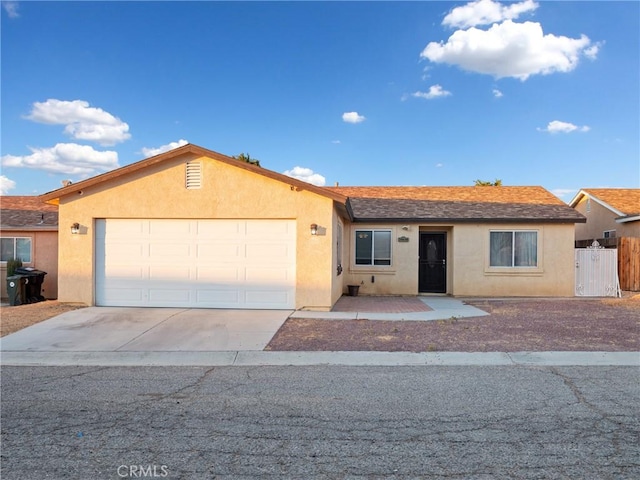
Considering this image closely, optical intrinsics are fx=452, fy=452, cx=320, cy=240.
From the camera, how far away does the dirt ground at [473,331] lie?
804cm

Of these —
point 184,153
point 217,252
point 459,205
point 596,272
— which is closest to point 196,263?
point 217,252

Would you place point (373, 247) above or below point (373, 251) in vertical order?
above

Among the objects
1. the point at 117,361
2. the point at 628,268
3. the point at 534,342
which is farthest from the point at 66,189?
the point at 628,268

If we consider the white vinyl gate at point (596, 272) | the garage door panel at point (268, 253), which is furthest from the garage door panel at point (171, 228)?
the white vinyl gate at point (596, 272)

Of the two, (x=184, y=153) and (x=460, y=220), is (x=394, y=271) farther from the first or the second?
(x=184, y=153)

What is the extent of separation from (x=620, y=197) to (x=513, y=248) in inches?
424

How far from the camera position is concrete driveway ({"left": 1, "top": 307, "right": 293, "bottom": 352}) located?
816 centimetres

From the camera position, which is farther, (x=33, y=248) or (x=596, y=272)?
(x=596, y=272)

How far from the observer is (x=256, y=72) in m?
18.3

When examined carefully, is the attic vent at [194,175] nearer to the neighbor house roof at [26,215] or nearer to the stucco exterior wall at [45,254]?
the neighbor house roof at [26,215]

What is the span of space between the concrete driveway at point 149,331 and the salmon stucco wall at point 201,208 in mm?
1064

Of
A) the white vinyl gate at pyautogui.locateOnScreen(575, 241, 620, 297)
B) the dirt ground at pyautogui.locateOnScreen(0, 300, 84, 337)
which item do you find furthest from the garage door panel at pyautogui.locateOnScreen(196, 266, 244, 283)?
the white vinyl gate at pyautogui.locateOnScreen(575, 241, 620, 297)

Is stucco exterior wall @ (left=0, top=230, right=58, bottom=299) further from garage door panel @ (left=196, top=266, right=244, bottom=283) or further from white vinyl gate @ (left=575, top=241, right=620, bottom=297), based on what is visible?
white vinyl gate @ (left=575, top=241, right=620, bottom=297)

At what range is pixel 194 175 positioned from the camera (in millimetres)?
11938
